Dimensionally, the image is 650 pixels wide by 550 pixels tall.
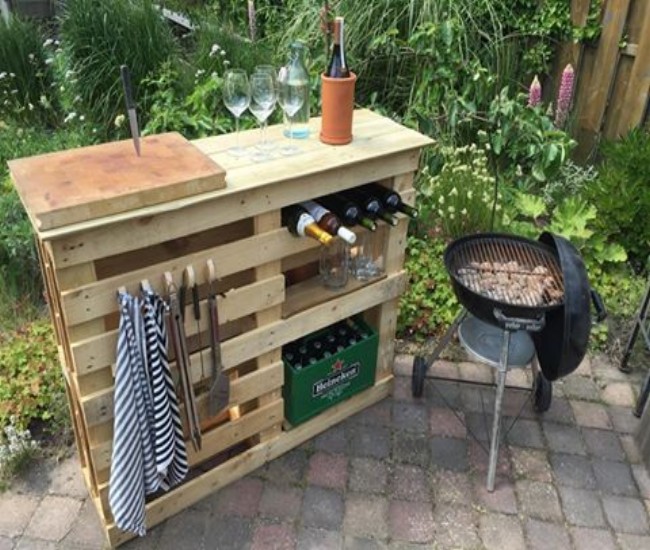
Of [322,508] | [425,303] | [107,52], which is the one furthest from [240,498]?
[107,52]

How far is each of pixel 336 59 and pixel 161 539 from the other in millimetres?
1830

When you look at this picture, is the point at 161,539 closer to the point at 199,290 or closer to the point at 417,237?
the point at 199,290

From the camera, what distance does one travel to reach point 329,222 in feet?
A: 6.75

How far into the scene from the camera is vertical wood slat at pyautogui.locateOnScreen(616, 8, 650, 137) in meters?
3.76

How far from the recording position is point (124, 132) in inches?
168

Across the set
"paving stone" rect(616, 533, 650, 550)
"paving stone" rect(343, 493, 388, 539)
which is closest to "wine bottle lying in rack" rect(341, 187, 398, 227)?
"paving stone" rect(343, 493, 388, 539)

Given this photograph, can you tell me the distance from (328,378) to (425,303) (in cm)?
93

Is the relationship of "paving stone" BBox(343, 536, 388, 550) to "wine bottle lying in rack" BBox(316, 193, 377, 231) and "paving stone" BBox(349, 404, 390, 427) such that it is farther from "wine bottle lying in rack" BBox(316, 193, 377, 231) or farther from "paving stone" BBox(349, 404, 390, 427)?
"wine bottle lying in rack" BBox(316, 193, 377, 231)

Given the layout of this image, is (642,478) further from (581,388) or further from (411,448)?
(411,448)

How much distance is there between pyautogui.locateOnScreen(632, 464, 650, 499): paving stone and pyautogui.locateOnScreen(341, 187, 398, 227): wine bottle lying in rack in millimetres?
1460

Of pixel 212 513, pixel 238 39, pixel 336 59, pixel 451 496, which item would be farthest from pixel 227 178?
pixel 238 39

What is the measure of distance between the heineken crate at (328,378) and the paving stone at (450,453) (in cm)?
40

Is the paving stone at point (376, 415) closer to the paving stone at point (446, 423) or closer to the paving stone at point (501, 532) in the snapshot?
the paving stone at point (446, 423)

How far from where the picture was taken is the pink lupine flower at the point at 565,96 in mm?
3793
